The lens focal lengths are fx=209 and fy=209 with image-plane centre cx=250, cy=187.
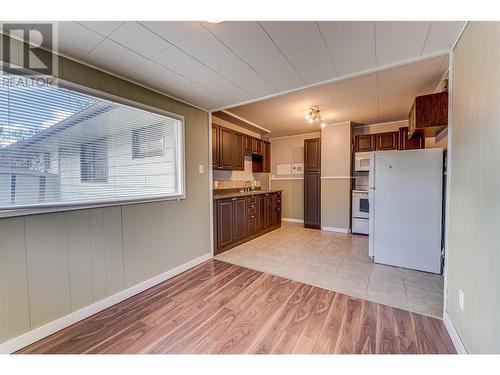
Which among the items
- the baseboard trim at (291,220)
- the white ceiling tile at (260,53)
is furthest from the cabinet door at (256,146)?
the white ceiling tile at (260,53)

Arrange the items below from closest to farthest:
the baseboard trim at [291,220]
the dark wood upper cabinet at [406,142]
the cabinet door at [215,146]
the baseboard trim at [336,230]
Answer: the cabinet door at [215,146] → the dark wood upper cabinet at [406,142] → the baseboard trim at [336,230] → the baseboard trim at [291,220]

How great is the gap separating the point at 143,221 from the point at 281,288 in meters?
1.75

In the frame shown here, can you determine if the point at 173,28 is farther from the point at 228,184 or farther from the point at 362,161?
the point at 362,161

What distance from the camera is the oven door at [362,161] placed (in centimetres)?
460

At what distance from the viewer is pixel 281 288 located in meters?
2.37

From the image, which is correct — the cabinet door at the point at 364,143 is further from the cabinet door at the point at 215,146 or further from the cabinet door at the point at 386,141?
the cabinet door at the point at 215,146

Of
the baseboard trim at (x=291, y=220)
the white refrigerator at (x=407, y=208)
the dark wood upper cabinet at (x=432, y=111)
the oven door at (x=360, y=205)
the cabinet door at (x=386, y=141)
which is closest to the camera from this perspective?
the dark wood upper cabinet at (x=432, y=111)

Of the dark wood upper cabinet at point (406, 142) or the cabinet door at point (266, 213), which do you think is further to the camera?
the cabinet door at point (266, 213)

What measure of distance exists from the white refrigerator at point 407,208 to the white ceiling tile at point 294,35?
2.01 metres

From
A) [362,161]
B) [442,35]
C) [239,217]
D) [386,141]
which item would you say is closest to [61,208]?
[239,217]

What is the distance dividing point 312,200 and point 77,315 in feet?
15.3

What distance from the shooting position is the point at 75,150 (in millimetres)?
Result: 1890

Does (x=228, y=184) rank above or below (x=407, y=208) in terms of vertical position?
above
